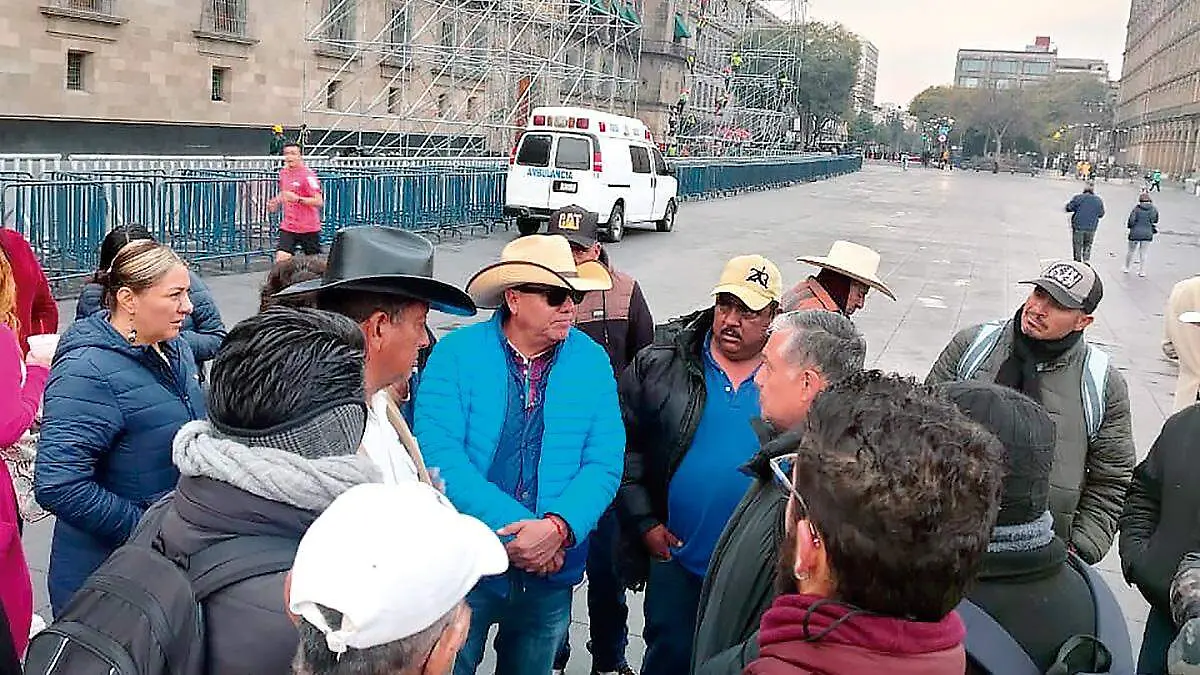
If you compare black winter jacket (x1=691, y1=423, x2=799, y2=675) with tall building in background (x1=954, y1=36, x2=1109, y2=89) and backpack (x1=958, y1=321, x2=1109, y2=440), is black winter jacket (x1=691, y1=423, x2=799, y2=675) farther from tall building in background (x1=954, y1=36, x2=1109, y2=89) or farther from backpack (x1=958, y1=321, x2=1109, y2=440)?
tall building in background (x1=954, y1=36, x2=1109, y2=89)

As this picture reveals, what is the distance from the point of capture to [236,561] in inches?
61.2

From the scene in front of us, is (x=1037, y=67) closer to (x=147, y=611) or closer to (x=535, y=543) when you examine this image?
(x=535, y=543)

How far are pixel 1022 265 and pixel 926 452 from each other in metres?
18.7

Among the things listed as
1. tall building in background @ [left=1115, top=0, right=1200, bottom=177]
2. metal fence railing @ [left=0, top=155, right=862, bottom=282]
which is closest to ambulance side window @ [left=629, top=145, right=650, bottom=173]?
metal fence railing @ [left=0, top=155, right=862, bottom=282]

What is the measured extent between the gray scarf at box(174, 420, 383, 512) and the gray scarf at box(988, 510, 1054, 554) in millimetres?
1173

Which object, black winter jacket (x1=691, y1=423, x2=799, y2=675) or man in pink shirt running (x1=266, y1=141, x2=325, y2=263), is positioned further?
man in pink shirt running (x1=266, y1=141, x2=325, y2=263)

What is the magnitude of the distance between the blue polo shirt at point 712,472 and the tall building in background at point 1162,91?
274 ft

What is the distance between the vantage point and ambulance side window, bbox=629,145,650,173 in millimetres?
19047

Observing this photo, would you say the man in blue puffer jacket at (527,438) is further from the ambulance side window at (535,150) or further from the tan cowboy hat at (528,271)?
the ambulance side window at (535,150)

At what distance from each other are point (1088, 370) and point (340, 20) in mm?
27770

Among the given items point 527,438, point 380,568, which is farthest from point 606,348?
point 380,568

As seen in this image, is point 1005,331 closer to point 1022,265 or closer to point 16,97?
point 1022,265

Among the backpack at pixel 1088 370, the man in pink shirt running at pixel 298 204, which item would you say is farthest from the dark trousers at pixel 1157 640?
the man in pink shirt running at pixel 298 204

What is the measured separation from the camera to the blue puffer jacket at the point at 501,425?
9.52 ft
